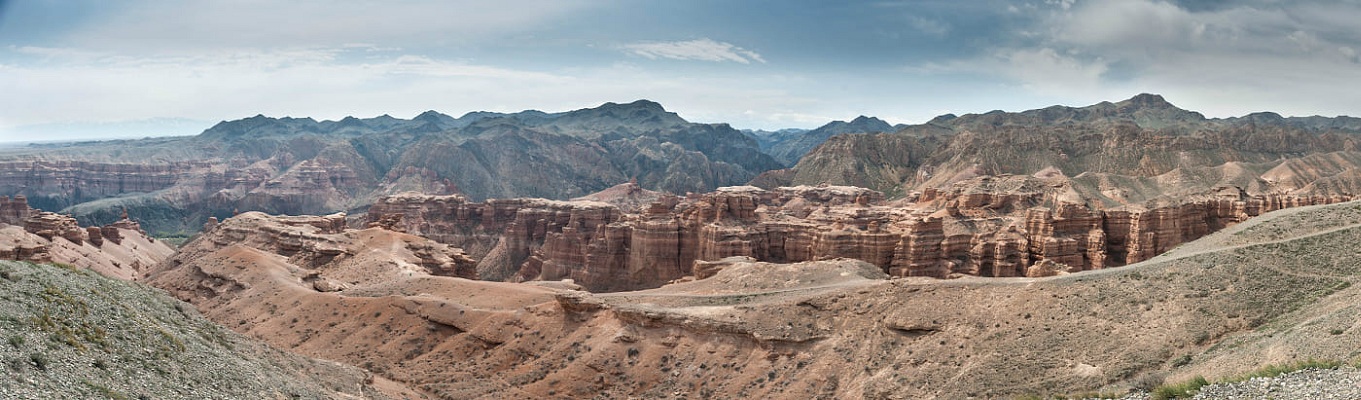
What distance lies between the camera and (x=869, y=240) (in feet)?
257

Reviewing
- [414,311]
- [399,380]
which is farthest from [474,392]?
[414,311]

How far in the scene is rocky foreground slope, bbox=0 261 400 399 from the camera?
65.4ft

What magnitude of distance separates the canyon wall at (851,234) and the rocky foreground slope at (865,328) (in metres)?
20.9

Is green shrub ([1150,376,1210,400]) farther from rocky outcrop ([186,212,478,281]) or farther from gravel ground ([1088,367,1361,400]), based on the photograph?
rocky outcrop ([186,212,478,281])

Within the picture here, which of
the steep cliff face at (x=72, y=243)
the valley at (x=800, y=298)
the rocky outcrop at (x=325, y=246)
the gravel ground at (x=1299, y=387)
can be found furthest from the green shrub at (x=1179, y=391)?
the steep cliff face at (x=72, y=243)

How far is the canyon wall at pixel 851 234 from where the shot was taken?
238 ft

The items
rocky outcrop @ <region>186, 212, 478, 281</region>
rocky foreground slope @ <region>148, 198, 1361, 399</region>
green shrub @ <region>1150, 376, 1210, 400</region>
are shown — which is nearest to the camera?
green shrub @ <region>1150, 376, 1210, 400</region>

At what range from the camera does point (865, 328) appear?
38875mm

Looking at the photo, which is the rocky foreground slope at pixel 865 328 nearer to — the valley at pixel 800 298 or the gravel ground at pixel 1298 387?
the valley at pixel 800 298

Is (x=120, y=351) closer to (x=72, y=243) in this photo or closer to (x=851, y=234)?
(x=851, y=234)

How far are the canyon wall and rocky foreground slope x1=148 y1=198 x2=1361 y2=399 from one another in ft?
68.7

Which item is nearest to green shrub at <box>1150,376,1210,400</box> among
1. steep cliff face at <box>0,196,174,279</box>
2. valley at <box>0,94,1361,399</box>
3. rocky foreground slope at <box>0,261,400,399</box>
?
valley at <box>0,94,1361,399</box>

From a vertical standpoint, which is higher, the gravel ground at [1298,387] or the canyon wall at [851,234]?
the gravel ground at [1298,387]

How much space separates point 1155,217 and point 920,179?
118 m
